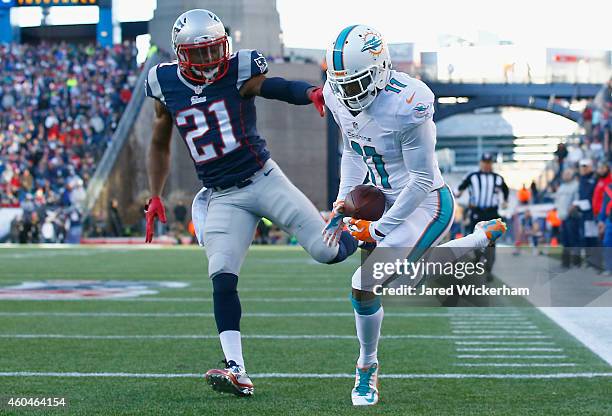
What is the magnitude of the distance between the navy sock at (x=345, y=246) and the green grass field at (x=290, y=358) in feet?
1.91

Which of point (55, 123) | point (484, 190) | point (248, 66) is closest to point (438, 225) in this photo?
point (248, 66)

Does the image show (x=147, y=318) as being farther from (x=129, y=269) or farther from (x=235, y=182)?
(x=129, y=269)

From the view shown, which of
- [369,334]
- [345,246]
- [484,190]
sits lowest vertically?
[484,190]

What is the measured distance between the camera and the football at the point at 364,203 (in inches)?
201

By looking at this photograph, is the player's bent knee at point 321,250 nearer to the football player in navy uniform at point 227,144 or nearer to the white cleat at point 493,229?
the football player in navy uniform at point 227,144

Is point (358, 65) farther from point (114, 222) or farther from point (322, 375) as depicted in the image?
point (114, 222)

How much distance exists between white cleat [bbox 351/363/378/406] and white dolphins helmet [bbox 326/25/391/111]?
1.11 meters

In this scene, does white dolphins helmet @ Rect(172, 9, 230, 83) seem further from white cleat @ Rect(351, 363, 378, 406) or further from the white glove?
white cleat @ Rect(351, 363, 378, 406)

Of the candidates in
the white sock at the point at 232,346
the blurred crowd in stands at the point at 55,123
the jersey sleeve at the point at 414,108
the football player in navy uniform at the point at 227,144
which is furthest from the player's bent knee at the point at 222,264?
the blurred crowd in stands at the point at 55,123

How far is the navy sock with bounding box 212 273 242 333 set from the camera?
17.1ft

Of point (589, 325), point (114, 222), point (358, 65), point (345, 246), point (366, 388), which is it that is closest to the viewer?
point (358, 65)

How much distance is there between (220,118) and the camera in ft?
17.7

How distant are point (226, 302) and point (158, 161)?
0.92m

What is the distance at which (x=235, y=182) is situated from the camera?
5441 millimetres
